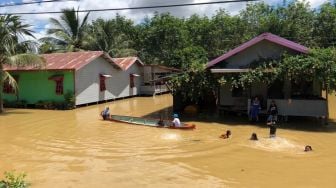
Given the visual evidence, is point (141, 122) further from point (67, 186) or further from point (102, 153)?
point (67, 186)

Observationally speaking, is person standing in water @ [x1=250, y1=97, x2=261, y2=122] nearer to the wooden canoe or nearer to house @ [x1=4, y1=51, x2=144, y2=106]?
the wooden canoe

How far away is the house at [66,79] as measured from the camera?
96.3ft

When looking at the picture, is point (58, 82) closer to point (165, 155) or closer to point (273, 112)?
point (273, 112)

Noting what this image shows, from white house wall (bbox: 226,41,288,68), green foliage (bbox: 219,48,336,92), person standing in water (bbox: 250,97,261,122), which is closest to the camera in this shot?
green foliage (bbox: 219,48,336,92)

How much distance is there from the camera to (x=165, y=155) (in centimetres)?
1442

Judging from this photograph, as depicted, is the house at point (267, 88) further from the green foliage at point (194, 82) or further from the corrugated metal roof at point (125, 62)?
the corrugated metal roof at point (125, 62)

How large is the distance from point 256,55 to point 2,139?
13450 millimetres

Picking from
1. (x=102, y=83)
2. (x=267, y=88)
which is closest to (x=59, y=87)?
(x=102, y=83)

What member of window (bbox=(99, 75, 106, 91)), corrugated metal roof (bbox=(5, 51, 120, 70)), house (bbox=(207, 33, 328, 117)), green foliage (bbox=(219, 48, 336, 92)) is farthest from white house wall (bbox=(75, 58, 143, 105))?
green foliage (bbox=(219, 48, 336, 92))

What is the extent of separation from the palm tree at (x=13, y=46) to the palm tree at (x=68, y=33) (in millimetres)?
17015

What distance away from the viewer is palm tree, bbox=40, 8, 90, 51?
44219 millimetres

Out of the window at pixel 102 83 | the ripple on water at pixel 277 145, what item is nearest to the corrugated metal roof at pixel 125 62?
the window at pixel 102 83

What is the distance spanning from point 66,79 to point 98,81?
11.9 ft

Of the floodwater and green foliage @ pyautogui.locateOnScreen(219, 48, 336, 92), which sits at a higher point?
green foliage @ pyautogui.locateOnScreen(219, 48, 336, 92)
